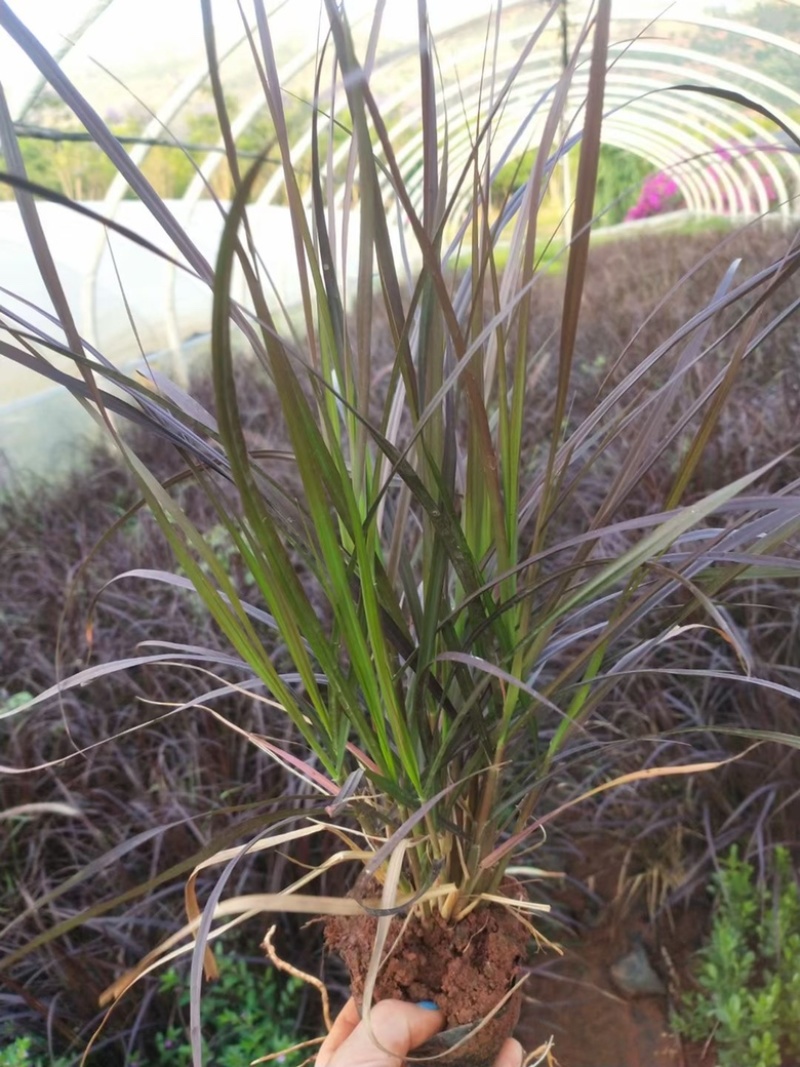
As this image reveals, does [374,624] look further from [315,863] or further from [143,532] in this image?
[143,532]

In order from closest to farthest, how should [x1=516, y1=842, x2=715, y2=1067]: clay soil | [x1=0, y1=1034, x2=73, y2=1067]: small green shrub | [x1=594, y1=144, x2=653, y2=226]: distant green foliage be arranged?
1. [x1=0, y1=1034, x2=73, y2=1067]: small green shrub
2. [x1=516, y1=842, x2=715, y2=1067]: clay soil
3. [x1=594, y1=144, x2=653, y2=226]: distant green foliage

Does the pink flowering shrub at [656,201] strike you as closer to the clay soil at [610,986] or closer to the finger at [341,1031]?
the clay soil at [610,986]

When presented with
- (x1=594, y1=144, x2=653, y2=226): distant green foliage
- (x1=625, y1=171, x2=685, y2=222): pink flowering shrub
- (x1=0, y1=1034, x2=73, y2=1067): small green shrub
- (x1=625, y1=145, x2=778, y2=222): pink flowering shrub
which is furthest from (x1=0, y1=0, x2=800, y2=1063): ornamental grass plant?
(x1=625, y1=171, x2=685, y2=222): pink flowering shrub

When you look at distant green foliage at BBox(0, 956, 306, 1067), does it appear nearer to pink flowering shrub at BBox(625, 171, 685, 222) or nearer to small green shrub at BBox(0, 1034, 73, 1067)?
small green shrub at BBox(0, 1034, 73, 1067)

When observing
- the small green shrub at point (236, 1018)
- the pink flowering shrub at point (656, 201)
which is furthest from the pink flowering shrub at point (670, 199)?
the small green shrub at point (236, 1018)

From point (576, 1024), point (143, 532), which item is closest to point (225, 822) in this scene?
point (576, 1024)

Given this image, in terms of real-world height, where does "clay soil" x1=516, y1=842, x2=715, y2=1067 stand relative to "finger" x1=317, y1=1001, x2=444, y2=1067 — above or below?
below

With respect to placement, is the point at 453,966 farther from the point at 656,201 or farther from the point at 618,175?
the point at 656,201
